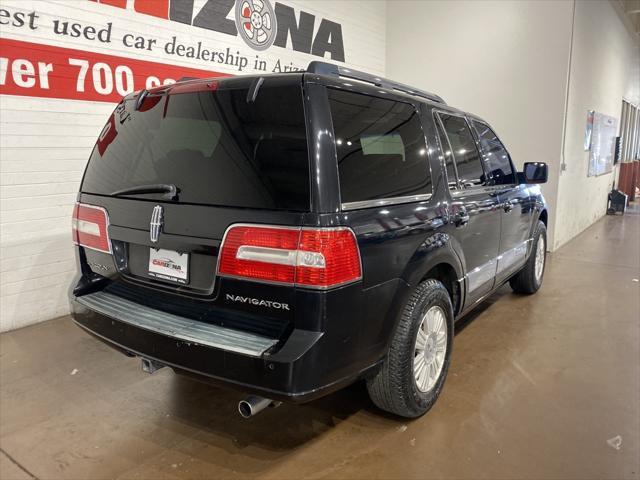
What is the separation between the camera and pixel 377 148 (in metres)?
2.13

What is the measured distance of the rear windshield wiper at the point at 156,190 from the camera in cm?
201

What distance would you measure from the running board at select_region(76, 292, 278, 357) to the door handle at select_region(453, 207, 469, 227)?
139cm

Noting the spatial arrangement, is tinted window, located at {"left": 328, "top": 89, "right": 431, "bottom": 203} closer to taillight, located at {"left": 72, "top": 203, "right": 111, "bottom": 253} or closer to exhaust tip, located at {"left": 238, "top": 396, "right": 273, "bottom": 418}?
exhaust tip, located at {"left": 238, "top": 396, "right": 273, "bottom": 418}

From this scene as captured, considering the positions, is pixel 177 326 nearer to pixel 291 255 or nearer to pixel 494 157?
pixel 291 255

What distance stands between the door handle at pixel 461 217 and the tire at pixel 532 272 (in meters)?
1.93

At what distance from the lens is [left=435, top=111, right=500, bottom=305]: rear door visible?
2773 mm

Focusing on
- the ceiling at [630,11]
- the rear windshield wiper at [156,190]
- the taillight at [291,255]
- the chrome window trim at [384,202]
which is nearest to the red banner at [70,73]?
the rear windshield wiper at [156,190]

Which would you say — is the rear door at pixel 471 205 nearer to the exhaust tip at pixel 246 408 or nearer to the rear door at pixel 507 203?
the rear door at pixel 507 203

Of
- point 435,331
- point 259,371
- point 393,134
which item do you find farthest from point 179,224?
point 435,331

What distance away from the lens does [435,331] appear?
2596 millimetres

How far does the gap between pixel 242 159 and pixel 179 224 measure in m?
0.39

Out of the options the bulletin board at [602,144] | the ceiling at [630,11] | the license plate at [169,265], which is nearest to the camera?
the license plate at [169,265]

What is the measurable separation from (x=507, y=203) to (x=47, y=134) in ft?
12.4

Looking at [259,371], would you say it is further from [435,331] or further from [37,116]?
[37,116]
